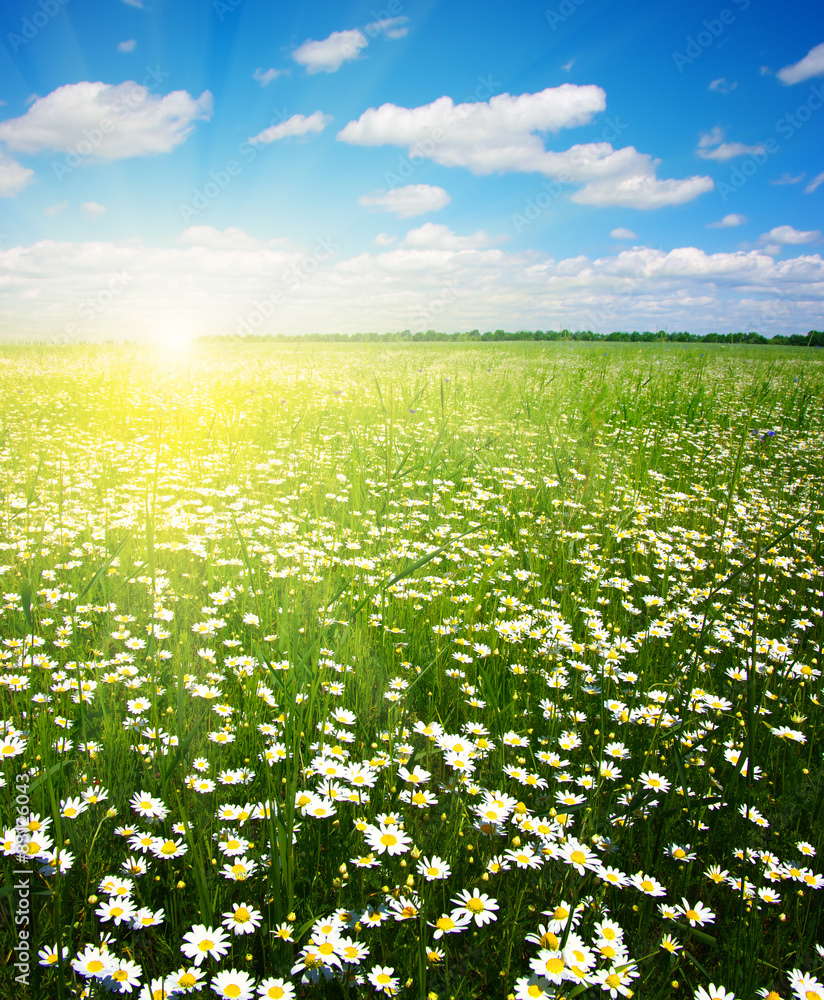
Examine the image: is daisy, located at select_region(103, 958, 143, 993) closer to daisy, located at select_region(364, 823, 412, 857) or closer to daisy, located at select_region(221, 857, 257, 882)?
daisy, located at select_region(221, 857, 257, 882)

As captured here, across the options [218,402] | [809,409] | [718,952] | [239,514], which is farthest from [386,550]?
[809,409]

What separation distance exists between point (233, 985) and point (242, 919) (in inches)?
7.6

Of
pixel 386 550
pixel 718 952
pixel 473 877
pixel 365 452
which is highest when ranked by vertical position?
pixel 365 452

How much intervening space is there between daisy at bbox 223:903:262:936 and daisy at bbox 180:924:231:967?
0.03 meters

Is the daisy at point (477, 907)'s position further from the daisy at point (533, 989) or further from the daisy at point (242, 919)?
the daisy at point (242, 919)

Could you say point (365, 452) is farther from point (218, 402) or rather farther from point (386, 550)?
point (218, 402)

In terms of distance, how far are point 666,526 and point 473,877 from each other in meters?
4.18

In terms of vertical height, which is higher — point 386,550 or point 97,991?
point 386,550

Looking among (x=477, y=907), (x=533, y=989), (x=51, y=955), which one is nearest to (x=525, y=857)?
(x=477, y=907)

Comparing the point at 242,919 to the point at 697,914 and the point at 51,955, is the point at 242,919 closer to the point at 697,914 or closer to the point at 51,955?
the point at 51,955

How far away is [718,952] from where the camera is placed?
64.9 inches

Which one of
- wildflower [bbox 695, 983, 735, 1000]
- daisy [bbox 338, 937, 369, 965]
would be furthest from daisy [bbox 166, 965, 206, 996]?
wildflower [bbox 695, 983, 735, 1000]

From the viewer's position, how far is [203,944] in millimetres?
1392

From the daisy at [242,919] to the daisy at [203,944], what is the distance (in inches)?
1.2
